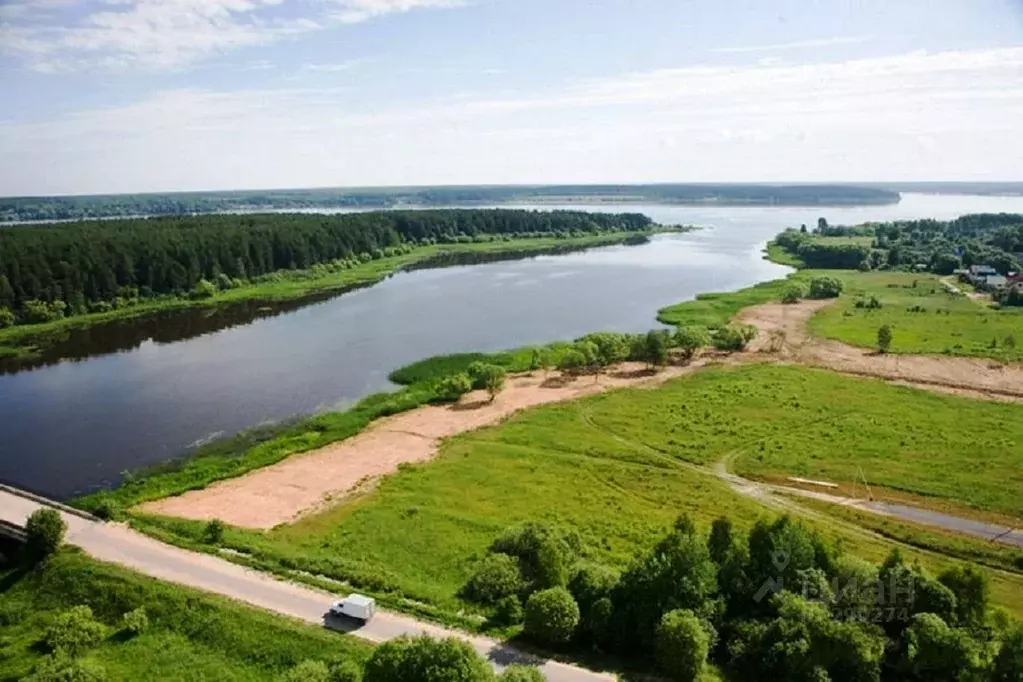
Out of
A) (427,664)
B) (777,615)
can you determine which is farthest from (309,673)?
(777,615)

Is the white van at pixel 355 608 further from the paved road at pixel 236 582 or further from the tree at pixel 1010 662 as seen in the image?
the tree at pixel 1010 662

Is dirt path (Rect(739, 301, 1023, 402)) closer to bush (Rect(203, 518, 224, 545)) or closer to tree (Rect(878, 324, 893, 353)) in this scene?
tree (Rect(878, 324, 893, 353))

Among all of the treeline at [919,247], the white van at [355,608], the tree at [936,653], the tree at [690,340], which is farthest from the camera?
the treeline at [919,247]

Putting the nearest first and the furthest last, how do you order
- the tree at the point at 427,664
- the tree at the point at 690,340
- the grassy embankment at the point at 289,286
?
the tree at the point at 427,664, the tree at the point at 690,340, the grassy embankment at the point at 289,286

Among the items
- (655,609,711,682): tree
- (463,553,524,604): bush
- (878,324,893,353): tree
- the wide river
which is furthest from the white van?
(878,324,893,353): tree

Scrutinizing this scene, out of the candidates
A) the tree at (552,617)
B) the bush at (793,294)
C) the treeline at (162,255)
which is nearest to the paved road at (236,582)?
the tree at (552,617)

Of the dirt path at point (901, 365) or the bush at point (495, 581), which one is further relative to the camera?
the dirt path at point (901, 365)
